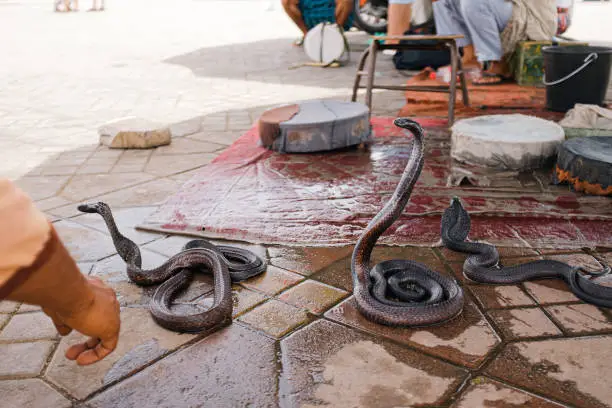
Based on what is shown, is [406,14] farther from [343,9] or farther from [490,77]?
[490,77]

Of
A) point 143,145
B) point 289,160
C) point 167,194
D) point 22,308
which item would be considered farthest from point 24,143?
point 22,308

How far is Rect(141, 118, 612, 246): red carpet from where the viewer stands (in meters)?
3.07

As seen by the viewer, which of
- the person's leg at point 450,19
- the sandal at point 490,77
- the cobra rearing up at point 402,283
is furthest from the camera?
the person's leg at point 450,19

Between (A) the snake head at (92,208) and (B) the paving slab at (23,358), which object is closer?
(B) the paving slab at (23,358)

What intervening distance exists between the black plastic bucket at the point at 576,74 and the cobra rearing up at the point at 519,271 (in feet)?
10.0

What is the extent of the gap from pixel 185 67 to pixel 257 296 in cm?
749

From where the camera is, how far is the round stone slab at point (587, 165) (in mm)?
3342

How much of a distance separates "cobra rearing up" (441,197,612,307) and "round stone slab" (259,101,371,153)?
5.75 ft

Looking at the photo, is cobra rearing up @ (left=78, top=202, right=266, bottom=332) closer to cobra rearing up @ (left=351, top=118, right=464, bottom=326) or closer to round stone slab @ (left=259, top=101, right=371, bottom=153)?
cobra rearing up @ (left=351, top=118, right=464, bottom=326)

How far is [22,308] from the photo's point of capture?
249cm

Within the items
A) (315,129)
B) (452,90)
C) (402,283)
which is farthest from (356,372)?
(452,90)

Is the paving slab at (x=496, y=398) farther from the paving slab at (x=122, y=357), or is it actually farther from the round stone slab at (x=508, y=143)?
the round stone slab at (x=508, y=143)

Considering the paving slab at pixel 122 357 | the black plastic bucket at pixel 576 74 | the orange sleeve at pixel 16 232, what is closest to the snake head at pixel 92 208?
the paving slab at pixel 122 357

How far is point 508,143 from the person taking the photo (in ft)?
12.8
